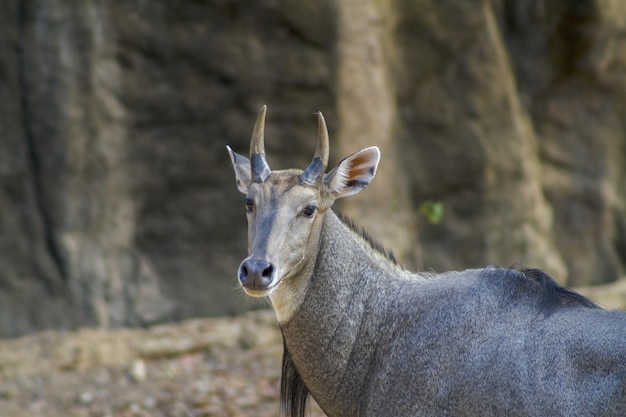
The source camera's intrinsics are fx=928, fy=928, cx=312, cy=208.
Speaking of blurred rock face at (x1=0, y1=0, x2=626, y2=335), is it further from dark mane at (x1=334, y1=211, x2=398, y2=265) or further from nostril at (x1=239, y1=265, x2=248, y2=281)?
nostril at (x1=239, y1=265, x2=248, y2=281)

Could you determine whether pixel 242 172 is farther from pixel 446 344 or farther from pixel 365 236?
pixel 446 344

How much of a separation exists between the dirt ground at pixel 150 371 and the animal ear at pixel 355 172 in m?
3.26

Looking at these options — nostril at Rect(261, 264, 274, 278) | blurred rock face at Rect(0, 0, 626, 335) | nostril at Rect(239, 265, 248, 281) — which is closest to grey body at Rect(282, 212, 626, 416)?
nostril at Rect(261, 264, 274, 278)

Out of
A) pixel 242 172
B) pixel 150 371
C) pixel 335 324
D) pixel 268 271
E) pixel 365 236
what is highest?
pixel 242 172

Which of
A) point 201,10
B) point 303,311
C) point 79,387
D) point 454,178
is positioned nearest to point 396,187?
point 454,178

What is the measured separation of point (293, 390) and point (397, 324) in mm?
900

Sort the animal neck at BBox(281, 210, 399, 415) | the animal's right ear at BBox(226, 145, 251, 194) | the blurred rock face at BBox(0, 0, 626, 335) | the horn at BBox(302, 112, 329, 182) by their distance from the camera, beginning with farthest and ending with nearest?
the blurred rock face at BBox(0, 0, 626, 335), the animal's right ear at BBox(226, 145, 251, 194), the horn at BBox(302, 112, 329, 182), the animal neck at BBox(281, 210, 399, 415)

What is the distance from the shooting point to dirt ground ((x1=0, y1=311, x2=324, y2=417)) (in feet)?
29.6

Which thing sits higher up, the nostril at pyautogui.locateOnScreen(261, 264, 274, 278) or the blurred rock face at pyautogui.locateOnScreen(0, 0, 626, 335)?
the nostril at pyautogui.locateOnScreen(261, 264, 274, 278)

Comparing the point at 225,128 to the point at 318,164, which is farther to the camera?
the point at 225,128

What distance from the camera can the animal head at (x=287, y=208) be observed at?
577 cm

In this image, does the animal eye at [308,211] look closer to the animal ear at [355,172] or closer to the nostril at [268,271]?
the animal ear at [355,172]

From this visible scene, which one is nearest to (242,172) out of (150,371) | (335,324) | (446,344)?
(335,324)

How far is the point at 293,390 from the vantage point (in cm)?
638
